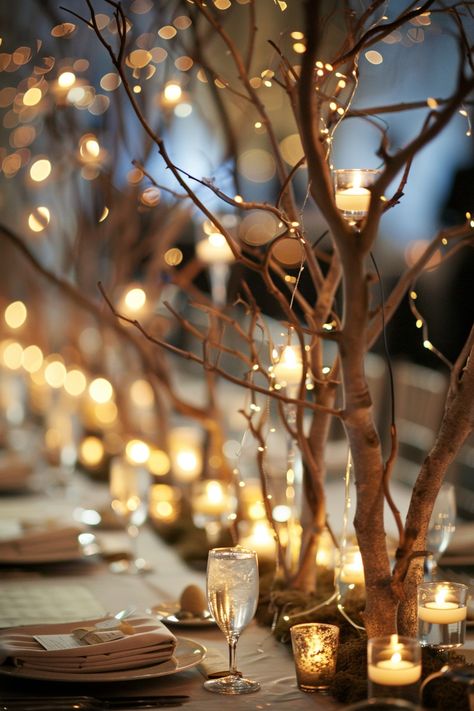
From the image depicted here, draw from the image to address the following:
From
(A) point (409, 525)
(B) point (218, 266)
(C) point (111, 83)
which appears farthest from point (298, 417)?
(B) point (218, 266)

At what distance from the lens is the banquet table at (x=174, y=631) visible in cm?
154

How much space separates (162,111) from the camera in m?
3.18

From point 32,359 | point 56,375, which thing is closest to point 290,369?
point 56,375

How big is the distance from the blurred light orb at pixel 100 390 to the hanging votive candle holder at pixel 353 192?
2.56 meters

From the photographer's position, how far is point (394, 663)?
1.35 m

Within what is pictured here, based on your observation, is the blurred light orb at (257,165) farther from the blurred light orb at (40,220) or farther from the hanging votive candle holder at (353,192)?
the hanging votive candle holder at (353,192)

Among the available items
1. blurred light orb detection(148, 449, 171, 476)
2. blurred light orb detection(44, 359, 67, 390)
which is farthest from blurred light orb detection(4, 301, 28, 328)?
blurred light orb detection(148, 449, 171, 476)

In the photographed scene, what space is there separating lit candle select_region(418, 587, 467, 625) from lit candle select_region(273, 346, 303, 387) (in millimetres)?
576

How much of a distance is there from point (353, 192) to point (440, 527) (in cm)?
77

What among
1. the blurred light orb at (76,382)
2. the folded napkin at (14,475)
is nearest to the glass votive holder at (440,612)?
the folded napkin at (14,475)

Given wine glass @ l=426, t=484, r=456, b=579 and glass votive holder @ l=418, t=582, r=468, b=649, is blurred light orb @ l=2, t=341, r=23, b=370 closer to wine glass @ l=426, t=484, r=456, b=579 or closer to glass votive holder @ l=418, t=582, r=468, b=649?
wine glass @ l=426, t=484, r=456, b=579

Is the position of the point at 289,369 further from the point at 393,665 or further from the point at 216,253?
the point at 216,253

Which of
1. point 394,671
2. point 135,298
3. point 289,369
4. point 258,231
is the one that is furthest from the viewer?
point 258,231

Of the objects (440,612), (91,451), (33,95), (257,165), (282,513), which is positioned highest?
(33,95)
